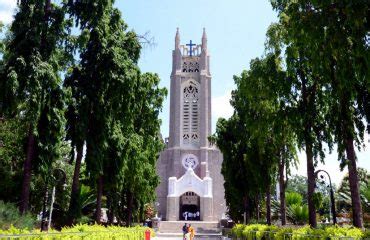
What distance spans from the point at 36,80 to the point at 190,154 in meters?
37.7

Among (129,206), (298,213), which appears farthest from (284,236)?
(298,213)

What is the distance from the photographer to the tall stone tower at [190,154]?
47.0 metres

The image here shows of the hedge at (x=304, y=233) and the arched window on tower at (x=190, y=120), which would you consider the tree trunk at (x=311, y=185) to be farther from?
the arched window on tower at (x=190, y=120)

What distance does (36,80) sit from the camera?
14.5 metres

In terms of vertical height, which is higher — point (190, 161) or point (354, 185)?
point (190, 161)

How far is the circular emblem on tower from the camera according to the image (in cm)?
5075

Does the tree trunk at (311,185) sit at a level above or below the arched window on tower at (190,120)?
below

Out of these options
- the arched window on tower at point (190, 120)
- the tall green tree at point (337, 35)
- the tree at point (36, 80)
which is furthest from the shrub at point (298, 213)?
the tall green tree at point (337, 35)

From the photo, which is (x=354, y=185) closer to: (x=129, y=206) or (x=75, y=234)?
(x=75, y=234)

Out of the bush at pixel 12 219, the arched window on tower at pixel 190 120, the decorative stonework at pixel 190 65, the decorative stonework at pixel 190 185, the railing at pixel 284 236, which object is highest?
the decorative stonework at pixel 190 65

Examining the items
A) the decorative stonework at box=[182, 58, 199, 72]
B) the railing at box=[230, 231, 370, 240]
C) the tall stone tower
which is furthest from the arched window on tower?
the railing at box=[230, 231, 370, 240]

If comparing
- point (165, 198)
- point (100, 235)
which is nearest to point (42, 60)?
point (100, 235)

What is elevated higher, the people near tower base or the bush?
the bush

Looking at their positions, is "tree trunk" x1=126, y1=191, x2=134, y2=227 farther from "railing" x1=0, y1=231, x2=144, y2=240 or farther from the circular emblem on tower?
the circular emblem on tower
